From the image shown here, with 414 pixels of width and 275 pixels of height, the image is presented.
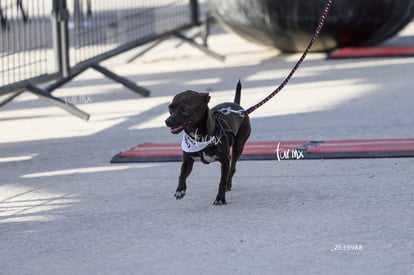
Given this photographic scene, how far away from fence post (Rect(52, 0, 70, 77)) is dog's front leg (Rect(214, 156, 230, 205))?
3513mm

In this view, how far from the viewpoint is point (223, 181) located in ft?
18.4

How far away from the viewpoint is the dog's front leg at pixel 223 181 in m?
5.55

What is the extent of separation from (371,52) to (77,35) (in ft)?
10.6

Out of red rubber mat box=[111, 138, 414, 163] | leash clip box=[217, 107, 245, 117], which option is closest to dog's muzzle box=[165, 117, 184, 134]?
leash clip box=[217, 107, 245, 117]

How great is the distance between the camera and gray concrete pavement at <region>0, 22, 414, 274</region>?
470 centimetres

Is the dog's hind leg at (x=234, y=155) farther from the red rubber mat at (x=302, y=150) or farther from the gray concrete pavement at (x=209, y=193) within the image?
the red rubber mat at (x=302, y=150)

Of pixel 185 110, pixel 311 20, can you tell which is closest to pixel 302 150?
pixel 185 110

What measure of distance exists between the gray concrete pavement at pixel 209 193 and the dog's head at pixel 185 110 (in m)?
0.51

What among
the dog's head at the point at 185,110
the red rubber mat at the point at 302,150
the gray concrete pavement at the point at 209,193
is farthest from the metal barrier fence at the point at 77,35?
the dog's head at the point at 185,110

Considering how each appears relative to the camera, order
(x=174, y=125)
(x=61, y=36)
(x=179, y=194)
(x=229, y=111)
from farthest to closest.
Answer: (x=61, y=36)
(x=229, y=111)
(x=179, y=194)
(x=174, y=125)

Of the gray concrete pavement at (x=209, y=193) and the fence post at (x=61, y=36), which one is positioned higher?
the fence post at (x=61, y=36)

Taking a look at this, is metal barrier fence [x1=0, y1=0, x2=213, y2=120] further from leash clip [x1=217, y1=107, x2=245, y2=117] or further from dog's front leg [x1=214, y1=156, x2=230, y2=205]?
dog's front leg [x1=214, y1=156, x2=230, y2=205]

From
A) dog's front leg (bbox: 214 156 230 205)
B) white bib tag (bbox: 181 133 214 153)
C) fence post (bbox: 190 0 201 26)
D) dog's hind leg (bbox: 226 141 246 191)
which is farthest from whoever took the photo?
fence post (bbox: 190 0 201 26)

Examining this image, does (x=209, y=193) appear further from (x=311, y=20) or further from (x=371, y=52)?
(x=371, y=52)
